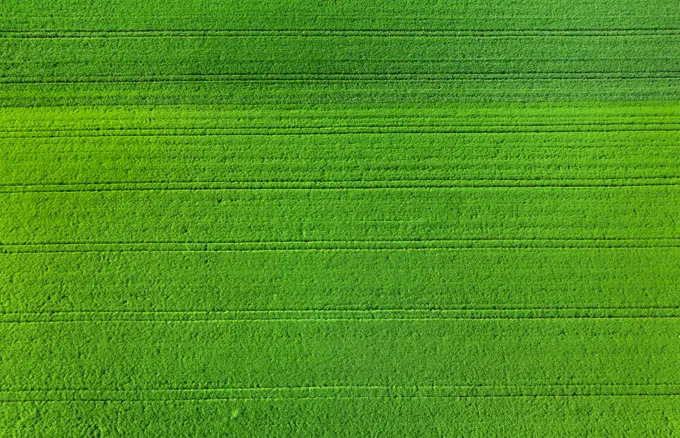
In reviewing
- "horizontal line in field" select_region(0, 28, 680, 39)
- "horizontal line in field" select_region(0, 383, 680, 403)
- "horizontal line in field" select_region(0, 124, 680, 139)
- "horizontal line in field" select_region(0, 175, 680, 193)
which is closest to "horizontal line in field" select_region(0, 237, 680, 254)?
"horizontal line in field" select_region(0, 175, 680, 193)

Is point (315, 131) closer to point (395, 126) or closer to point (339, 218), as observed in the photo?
point (395, 126)

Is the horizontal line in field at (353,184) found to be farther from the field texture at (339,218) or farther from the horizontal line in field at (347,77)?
the horizontal line in field at (347,77)

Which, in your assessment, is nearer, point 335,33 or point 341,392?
point 341,392

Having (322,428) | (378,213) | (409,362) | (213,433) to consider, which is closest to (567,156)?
(378,213)

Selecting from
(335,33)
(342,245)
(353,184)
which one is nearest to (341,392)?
(342,245)

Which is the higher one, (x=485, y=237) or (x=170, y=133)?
(x=170, y=133)

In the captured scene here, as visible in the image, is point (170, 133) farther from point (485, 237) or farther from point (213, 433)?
point (485, 237)
